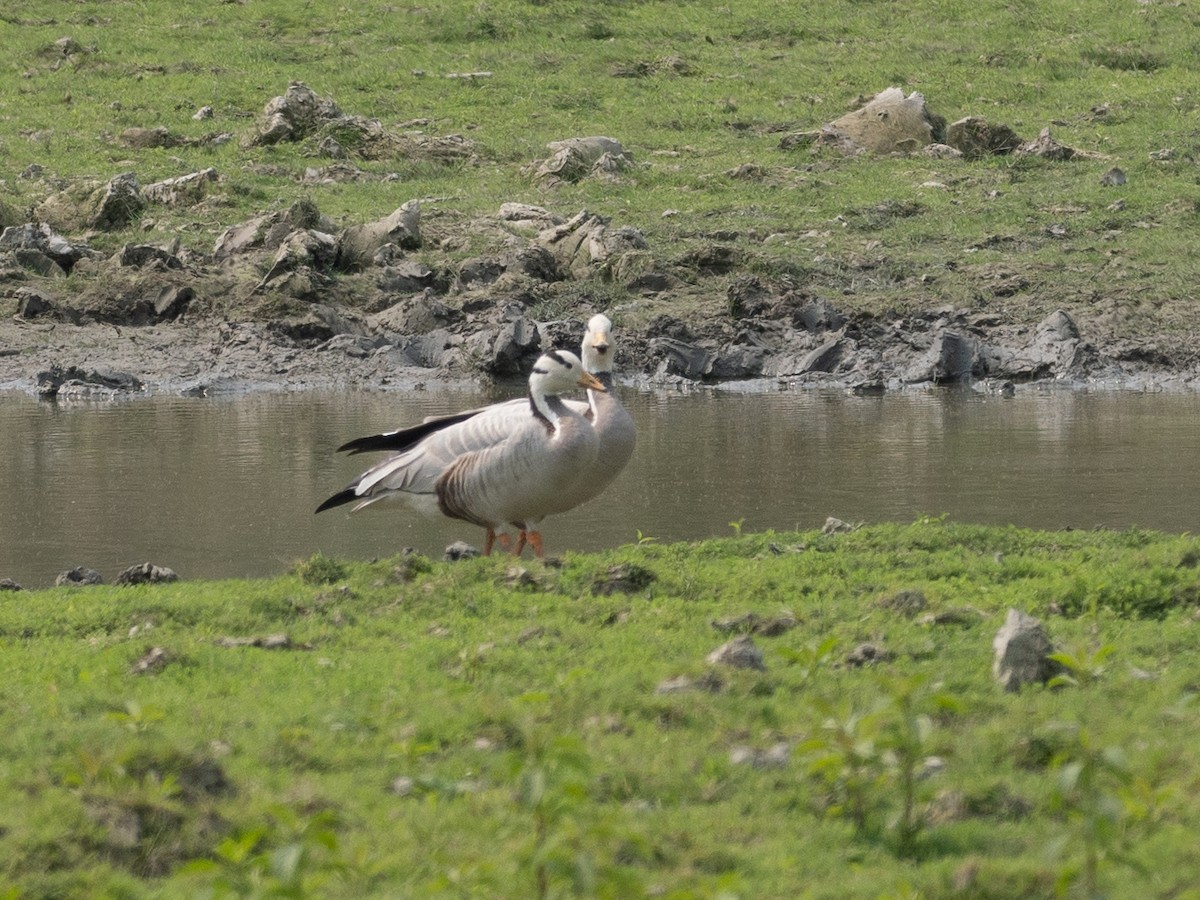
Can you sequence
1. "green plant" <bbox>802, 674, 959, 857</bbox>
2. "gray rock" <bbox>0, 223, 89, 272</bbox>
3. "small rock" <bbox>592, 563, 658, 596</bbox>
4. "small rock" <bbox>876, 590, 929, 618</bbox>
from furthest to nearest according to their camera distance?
"gray rock" <bbox>0, 223, 89, 272</bbox>
"small rock" <bbox>592, 563, 658, 596</bbox>
"small rock" <bbox>876, 590, 929, 618</bbox>
"green plant" <bbox>802, 674, 959, 857</bbox>

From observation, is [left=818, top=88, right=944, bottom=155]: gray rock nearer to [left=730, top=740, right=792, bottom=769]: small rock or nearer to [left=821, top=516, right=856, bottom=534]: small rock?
[left=821, top=516, right=856, bottom=534]: small rock

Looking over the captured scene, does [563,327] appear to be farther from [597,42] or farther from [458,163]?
[597,42]

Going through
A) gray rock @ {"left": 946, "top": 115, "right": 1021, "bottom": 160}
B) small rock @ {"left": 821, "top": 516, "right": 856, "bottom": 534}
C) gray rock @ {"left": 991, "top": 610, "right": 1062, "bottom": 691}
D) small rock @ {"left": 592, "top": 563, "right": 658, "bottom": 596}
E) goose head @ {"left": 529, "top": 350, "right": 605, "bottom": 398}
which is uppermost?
gray rock @ {"left": 946, "top": 115, "right": 1021, "bottom": 160}

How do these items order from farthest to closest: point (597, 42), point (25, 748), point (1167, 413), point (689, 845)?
1. point (597, 42)
2. point (1167, 413)
3. point (25, 748)
4. point (689, 845)

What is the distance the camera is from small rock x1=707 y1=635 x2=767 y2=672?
5.43m

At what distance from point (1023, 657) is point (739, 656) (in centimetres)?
87

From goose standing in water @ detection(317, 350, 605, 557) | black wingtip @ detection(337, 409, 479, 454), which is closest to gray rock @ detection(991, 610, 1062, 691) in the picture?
goose standing in water @ detection(317, 350, 605, 557)

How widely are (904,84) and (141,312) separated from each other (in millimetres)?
14099

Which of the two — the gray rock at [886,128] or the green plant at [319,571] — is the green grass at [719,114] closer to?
the gray rock at [886,128]

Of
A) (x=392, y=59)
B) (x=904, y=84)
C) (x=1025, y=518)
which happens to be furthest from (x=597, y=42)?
(x=1025, y=518)

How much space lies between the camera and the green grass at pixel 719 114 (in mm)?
19094

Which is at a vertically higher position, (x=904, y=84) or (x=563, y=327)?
(x=904, y=84)

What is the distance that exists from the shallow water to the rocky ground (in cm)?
72

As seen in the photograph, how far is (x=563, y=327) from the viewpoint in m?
16.9
